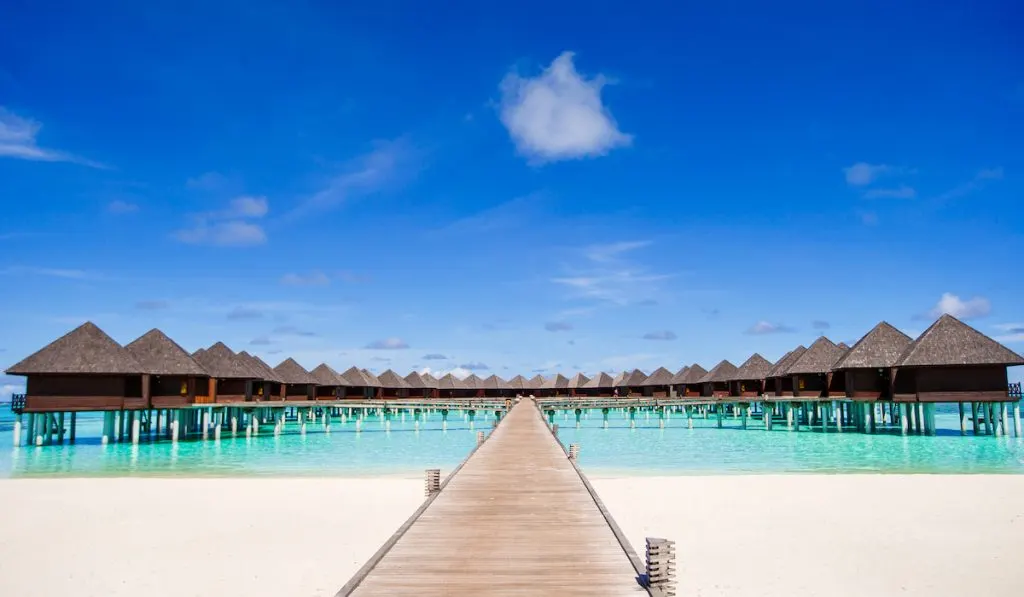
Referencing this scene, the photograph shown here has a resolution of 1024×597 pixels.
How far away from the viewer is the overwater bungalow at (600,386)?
74.8 metres

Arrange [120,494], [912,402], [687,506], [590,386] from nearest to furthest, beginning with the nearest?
[687,506], [120,494], [912,402], [590,386]

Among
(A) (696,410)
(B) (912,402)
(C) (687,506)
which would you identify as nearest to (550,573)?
(C) (687,506)

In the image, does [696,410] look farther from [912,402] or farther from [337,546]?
[337,546]

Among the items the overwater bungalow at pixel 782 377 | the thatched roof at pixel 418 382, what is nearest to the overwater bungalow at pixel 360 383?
the thatched roof at pixel 418 382

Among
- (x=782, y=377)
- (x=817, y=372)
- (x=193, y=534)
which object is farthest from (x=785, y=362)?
(x=193, y=534)

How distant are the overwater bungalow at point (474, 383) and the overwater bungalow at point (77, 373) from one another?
45256 millimetres

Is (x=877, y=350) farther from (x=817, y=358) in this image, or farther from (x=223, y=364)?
(x=223, y=364)

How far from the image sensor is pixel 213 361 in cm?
3916

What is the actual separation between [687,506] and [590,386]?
61949 millimetres

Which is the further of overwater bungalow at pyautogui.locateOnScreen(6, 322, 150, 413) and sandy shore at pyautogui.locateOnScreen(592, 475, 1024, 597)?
overwater bungalow at pyautogui.locateOnScreen(6, 322, 150, 413)

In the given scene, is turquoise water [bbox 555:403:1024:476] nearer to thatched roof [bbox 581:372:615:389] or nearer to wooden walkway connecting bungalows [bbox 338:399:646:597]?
wooden walkway connecting bungalows [bbox 338:399:646:597]

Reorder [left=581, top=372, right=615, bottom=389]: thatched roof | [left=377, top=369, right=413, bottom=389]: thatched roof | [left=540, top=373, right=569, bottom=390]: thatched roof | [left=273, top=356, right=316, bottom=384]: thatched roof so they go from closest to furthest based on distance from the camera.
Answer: [left=273, top=356, right=316, bottom=384]: thatched roof
[left=377, top=369, right=413, bottom=389]: thatched roof
[left=581, top=372, right=615, bottom=389]: thatched roof
[left=540, top=373, right=569, bottom=390]: thatched roof

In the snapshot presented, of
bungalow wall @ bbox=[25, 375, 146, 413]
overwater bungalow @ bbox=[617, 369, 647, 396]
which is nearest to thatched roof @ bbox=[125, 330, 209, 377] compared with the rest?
bungalow wall @ bbox=[25, 375, 146, 413]

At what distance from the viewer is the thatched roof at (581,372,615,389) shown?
2937 inches
